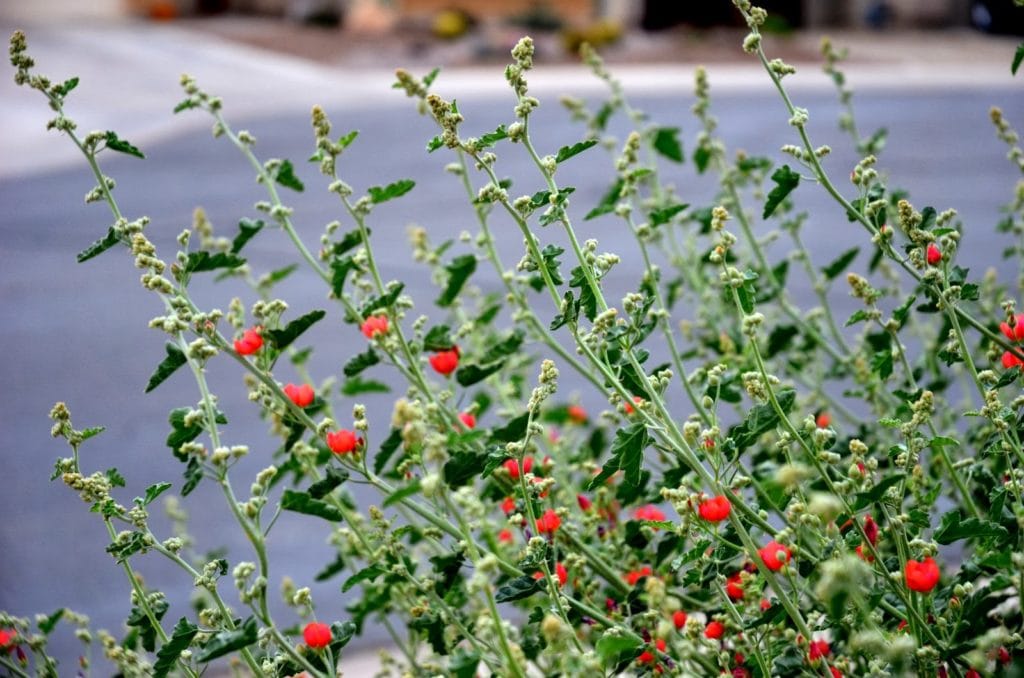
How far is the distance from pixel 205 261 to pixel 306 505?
50 centimetres

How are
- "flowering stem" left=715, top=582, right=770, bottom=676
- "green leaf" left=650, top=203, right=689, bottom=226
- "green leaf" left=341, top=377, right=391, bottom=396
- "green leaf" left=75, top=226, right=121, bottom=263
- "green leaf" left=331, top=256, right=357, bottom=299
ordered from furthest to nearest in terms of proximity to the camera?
1. "green leaf" left=341, top=377, right=391, bottom=396
2. "green leaf" left=650, top=203, right=689, bottom=226
3. "green leaf" left=331, top=256, right=357, bottom=299
4. "green leaf" left=75, top=226, right=121, bottom=263
5. "flowering stem" left=715, top=582, right=770, bottom=676

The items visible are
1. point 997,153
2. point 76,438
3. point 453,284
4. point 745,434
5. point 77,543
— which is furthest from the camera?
point 997,153

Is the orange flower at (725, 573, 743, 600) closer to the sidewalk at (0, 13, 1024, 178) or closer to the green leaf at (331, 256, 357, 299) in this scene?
the green leaf at (331, 256, 357, 299)

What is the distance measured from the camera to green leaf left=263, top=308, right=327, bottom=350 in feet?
6.47

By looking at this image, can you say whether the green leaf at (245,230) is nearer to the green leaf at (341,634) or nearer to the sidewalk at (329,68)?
the green leaf at (341,634)

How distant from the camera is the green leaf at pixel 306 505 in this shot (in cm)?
184

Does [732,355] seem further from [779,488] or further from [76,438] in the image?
[76,438]

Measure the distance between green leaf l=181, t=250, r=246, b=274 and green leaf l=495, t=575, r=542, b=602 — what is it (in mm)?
783

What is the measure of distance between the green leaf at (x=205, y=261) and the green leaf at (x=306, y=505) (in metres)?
0.44

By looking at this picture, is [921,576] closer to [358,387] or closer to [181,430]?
[181,430]

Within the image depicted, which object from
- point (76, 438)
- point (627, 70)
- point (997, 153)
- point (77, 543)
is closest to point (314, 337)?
point (77, 543)

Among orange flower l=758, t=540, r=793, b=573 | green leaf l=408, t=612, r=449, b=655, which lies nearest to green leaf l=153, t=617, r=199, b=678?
green leaf l=408, t=612, r=449, b=655

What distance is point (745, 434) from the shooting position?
174 centimetres

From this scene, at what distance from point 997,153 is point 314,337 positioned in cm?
804
